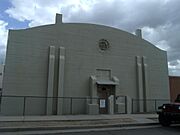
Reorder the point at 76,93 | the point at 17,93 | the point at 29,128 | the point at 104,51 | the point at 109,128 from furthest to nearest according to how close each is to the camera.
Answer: the point at 104,51
the point at 76,93
the point at 17,93
the point at 109,128
the point at 29,128

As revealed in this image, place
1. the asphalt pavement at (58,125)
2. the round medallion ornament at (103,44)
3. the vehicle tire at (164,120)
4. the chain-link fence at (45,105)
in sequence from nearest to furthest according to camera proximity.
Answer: the asphalt pavement at (58,125) → the vehicle tire at (164,120) → the chain-link fence at (45,105) → the round medallion ornament at (103,44)

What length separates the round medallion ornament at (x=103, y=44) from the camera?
73.6 feet

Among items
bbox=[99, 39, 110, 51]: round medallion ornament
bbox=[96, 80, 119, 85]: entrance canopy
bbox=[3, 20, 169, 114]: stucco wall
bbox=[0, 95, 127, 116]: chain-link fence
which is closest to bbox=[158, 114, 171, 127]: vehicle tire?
bbox=[0, 95, 127, 116]: chain-link fence

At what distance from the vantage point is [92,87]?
20656 millimetres

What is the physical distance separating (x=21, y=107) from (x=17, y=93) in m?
1.23

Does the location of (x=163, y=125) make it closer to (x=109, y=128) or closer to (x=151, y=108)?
(x=109, y=128)

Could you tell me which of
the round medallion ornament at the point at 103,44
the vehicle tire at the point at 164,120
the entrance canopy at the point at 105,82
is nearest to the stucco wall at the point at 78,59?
the round medallion ornament at the point at 103,44

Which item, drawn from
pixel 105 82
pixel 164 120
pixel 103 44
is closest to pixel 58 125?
pixel 164 120

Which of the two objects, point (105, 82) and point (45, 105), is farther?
point (105, 82)

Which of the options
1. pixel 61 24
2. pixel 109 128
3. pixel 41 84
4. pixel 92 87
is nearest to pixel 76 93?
pixel 92 87

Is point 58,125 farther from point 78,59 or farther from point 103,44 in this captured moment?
point 103,44

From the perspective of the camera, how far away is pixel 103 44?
73.9 feet

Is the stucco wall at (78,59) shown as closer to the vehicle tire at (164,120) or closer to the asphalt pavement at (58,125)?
the asphalt pavement at (58,125)

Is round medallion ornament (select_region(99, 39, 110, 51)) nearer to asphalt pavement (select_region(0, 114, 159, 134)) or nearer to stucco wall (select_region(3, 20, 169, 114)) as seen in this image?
stucco wall (select_region(3, 20, 169, 114))
